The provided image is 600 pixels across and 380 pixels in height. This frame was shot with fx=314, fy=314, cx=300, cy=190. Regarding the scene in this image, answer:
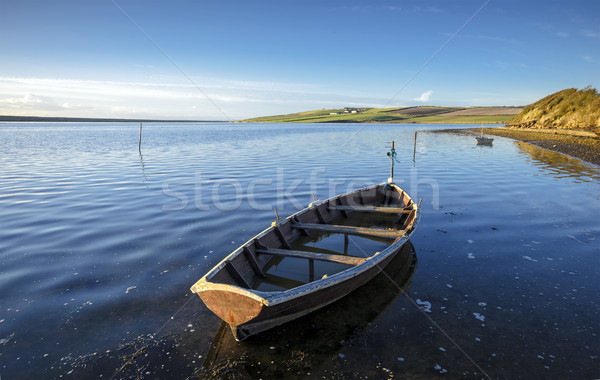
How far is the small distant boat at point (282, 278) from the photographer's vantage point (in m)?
6.03

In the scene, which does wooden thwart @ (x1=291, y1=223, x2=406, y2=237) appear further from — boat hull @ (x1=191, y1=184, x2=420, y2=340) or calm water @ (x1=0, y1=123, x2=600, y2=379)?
calm water @ (x1=0, y1=123, x2=600, y2=379)

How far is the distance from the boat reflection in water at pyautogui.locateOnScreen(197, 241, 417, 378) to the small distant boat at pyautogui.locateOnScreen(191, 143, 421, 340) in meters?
0.26

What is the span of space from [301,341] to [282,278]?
2.83 meters

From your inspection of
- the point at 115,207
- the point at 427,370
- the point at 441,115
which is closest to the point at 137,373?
the point at 427,370

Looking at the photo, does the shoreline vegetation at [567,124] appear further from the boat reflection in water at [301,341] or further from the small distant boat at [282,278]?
the boat reflection in water at [301,341]

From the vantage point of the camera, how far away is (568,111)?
6244 centimetres

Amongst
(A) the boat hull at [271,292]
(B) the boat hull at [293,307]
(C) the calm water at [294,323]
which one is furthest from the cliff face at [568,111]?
(B) the boat hull at [293,307]

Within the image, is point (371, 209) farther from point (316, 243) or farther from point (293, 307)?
point (293, 307)

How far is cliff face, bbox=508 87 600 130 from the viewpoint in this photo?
5466 centimetres

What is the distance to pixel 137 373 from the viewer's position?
5828 mm

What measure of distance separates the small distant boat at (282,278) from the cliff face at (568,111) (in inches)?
2420

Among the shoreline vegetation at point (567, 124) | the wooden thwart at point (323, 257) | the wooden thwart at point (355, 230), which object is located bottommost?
the wooden thwart at point (323, 257)

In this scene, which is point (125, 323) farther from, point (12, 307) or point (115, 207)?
point (115, 207)

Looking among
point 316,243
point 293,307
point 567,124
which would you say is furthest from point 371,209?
point 567,124
